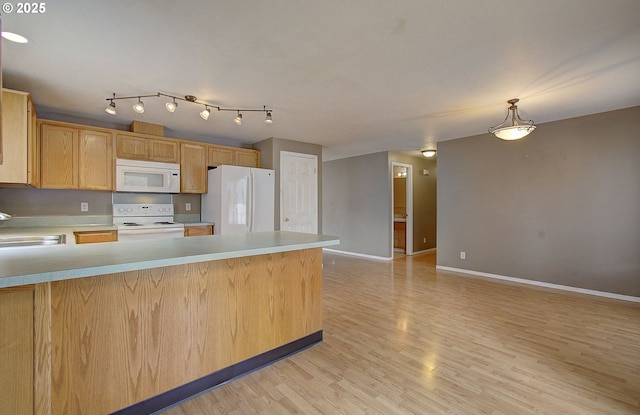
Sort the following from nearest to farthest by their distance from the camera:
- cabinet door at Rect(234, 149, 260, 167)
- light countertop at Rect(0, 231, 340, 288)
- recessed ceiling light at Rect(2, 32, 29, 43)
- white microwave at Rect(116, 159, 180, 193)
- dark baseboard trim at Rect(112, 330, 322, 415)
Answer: light countertop at Rect(0, 231, 340, 288) → dark baseboard trim at Rect(112, 330, 322, 415) → recessed ceiling light at Rect(2, 32, 29, 43) → white microwave at Rect(116, 159, 180, 193) → cabinet door at Rect(234, 149, 260, 167)

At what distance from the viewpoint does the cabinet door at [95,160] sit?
341 centimetres

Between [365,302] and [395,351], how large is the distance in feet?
3.79

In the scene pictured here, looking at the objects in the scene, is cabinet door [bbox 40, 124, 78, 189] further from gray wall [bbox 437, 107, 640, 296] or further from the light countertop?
gray wall [bbox 437, 107, 640, 296]

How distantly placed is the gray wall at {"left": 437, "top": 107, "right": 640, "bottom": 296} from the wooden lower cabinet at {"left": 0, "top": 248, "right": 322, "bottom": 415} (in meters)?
3.86

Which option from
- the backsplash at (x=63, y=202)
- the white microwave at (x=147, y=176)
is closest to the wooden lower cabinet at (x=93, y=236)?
the white microwave at (x=147, y=176)

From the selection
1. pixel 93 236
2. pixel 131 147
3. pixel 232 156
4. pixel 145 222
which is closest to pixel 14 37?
pixel 131 147

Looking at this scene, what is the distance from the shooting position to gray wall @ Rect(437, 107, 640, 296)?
11.4ft

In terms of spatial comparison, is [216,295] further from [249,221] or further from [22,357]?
[249,221]

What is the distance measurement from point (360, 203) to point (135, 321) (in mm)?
5387

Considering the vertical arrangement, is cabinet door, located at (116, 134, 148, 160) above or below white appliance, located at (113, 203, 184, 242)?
above

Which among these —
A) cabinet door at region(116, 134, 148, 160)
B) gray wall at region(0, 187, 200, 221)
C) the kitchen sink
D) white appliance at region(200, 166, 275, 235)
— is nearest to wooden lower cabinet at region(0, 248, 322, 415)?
the kitchen sink

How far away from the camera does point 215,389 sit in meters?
1.83

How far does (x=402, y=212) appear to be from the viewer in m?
7.17

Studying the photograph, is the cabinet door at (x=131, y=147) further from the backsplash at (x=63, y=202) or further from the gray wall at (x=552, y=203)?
the gray wall at (x=552, y=203)
